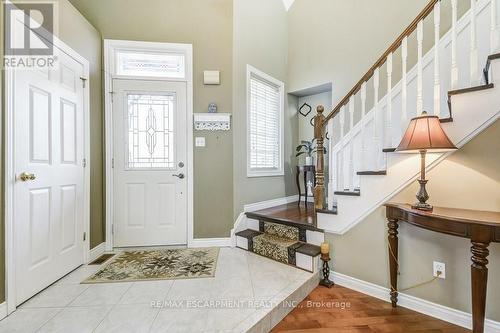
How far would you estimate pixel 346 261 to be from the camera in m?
2.19

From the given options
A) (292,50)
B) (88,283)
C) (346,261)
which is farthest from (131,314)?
(292,50)

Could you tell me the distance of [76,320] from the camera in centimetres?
152

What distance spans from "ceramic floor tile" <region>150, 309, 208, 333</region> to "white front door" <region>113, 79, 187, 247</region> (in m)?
1.32

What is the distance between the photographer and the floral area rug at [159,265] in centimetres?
211

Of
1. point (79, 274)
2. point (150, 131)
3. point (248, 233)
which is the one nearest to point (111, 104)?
point (150, 131)

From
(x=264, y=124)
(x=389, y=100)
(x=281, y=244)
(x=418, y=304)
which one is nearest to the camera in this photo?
(x=418, y=304)

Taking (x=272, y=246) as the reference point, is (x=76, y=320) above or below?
below

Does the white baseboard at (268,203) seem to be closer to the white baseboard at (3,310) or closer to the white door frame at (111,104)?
the white door frame at (111,104)

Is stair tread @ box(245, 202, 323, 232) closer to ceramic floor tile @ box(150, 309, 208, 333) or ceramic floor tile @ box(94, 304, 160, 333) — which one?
ceramic floor tile @ box(150, 309, 208, 333)

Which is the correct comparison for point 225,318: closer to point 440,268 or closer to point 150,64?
point 440,268

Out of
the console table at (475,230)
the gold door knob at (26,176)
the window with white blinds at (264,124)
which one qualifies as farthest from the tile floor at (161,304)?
the window with white blinds at (264,124)

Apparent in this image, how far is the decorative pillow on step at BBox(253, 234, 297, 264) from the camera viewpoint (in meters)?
2.38

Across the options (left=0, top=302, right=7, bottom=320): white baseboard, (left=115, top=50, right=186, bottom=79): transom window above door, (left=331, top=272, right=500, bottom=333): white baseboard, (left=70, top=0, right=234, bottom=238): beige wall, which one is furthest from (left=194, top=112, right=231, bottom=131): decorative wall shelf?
(left=0, top=302, right=7, bottom=320): white baseboard

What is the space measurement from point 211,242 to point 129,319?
1395 mm
